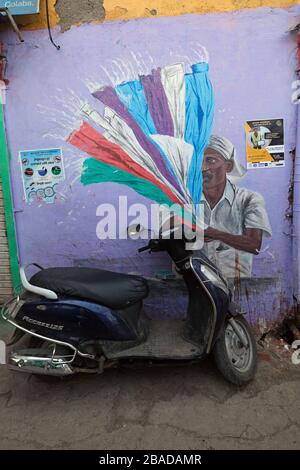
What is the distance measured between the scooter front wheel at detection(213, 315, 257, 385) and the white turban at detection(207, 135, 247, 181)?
1.38 metres

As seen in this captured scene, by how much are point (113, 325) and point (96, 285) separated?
325mm

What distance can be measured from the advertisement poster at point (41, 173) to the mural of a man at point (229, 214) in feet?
4.88

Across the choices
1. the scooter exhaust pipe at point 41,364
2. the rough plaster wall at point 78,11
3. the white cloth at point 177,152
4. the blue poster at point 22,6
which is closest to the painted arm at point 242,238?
the white cloth at point 177,152

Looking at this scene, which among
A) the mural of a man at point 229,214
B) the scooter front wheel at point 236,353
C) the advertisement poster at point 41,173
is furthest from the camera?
the advertisement poster at point 41,173

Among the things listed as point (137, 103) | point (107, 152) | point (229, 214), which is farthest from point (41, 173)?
point (229, 214)

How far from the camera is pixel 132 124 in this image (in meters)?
3.39

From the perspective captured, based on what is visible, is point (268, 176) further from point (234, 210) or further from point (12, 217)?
point (12, 217)

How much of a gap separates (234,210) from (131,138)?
4.07 feet

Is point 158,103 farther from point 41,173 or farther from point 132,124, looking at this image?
point 41,173

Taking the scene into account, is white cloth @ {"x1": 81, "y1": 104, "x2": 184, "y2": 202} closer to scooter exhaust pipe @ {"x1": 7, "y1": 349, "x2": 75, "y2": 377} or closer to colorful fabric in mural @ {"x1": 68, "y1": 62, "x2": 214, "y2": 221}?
colorful fabric in mural @ {"x1": 68, "y1": 62, "x2": 214, "y2": 221}

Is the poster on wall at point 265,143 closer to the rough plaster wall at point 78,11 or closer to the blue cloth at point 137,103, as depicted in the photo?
the blue cloth at point 137,103

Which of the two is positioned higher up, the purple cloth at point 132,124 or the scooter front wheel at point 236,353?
the purple cloth at point 132,124

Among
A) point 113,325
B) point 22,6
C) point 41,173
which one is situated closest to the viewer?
point 113,325

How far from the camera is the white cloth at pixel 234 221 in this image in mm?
3414
